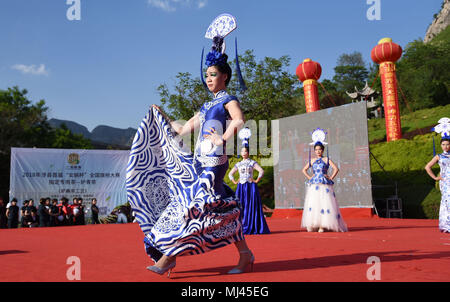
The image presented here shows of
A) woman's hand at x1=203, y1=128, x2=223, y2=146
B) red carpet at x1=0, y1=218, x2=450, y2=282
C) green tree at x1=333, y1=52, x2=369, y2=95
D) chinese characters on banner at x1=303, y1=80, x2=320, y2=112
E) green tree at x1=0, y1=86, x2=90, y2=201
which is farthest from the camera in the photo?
green tree at x1=333, y1=52, x2=369, y2=95

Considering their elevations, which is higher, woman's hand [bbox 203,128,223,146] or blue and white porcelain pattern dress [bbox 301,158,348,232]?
woman's hand [bbox 203,128,223,146]

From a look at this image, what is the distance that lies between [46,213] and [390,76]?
15.0m

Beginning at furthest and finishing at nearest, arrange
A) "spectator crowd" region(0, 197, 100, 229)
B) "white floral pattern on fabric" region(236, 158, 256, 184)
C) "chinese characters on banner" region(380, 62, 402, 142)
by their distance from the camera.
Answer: "chinese characters on banner" region(380, 62, 402, 142), "spectator crowd" region(0, 197, 100, 229), "white floral pattern on fabric" region(236, 158, 256, 184)

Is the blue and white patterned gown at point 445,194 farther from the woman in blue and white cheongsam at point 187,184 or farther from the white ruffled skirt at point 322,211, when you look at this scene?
the woman in blue and white cheongsam at point 187,184

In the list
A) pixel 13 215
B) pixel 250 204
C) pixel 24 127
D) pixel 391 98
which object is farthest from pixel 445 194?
pixel 24 127

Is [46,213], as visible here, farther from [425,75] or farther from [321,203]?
[425,75]

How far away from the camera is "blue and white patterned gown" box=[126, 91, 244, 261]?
2971 millimetres


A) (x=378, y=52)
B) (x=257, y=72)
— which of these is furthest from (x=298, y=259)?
(x=257, y=72)

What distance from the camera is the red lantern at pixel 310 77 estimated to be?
19.4 metres

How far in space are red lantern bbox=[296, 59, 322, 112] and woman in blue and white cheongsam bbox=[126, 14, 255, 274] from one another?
16.7 meters

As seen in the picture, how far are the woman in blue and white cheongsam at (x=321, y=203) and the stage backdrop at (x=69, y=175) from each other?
30.3 ft

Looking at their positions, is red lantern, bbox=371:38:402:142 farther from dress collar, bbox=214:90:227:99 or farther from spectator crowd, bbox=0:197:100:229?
dress collar, bbox=214:90:227:99

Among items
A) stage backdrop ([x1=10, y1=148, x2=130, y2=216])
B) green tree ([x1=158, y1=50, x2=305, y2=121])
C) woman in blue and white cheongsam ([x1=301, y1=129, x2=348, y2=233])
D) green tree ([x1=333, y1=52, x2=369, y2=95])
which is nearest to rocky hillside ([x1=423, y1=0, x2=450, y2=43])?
green tree ([x1=333, y1=52, x2=369, y2=95])

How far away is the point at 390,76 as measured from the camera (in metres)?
17.9
